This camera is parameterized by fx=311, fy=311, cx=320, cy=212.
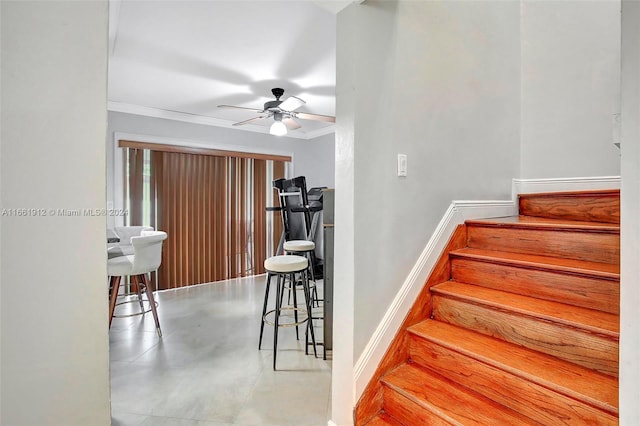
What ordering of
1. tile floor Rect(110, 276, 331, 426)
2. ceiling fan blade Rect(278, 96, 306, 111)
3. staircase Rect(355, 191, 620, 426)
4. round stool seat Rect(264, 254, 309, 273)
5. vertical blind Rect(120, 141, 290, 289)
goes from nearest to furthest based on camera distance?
staircase Rect(355, 191, 620, 426) → tile floor Rect(110, 276, 331, 426) → round stool seat Rect(264, 254, 309, 273) → ceiling fan blade Rect(278, 96, 306, 111) → vertical blind Rect(120, 141, 290, 289)

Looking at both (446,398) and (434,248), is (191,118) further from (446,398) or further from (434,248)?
(446,398)

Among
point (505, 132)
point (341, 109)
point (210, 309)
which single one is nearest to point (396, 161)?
point (341, 109)

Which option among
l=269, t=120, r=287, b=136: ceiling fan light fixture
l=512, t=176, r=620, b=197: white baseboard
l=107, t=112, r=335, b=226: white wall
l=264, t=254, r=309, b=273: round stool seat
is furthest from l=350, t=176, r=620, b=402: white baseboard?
l=107, t=112, r=335, b=226: white wall

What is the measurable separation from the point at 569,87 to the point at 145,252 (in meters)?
3.69

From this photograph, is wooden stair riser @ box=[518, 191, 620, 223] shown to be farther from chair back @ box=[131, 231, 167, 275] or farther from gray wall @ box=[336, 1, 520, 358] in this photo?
chair back @ box=[131, 231, 167, 275]

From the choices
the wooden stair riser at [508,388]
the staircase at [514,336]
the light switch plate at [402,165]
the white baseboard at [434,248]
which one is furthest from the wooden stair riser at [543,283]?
the light switch plate at [402,165]

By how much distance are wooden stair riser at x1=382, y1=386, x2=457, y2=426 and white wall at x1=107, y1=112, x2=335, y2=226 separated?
3968 mm

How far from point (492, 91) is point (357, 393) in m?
2.20

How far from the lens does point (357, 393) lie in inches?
58.1

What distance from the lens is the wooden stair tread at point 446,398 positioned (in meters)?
1.21

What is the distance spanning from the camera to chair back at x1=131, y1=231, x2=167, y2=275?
249 centimetres

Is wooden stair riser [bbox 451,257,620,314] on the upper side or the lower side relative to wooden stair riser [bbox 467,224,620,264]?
lower

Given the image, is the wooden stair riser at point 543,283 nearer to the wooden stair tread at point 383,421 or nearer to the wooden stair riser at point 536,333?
the wooden stair riser at point 536,333

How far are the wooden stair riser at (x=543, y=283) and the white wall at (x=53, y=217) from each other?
175 cm
